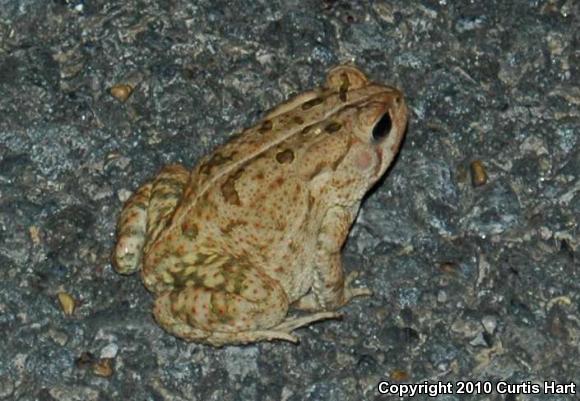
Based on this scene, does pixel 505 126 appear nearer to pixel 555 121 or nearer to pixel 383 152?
pixel 555 121

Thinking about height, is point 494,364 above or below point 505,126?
below

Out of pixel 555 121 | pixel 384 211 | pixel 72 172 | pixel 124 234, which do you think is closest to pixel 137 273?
pixel 124 234

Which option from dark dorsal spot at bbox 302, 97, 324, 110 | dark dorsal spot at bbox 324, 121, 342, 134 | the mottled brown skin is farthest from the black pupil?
dark dorsal spot at bbox 302, 97, 324, 110

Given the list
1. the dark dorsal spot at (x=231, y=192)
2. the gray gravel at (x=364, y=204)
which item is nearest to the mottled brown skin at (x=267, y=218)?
the dark dorsal spot at (x=231, y=192)

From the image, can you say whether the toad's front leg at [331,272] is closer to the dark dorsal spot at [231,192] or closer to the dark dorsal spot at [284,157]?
the dark dorsal spot at [284,157]

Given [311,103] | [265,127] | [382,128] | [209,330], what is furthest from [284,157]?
[209,330]

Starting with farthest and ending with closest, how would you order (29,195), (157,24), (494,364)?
1. (157,24)
2. (29,195)
3. (494,364)

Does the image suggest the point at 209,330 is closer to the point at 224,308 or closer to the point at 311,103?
the point at 224,308
